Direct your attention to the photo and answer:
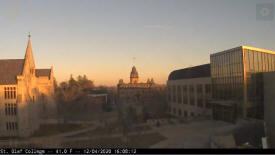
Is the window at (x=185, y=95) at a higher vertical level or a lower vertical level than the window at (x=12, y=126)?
higher

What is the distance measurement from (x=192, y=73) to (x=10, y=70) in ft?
79.1

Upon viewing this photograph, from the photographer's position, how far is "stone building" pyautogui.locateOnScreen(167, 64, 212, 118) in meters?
23.0

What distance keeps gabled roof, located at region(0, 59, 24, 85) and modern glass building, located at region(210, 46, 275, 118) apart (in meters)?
23.7

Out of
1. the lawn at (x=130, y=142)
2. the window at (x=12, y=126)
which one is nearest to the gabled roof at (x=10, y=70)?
the window at (x=12, y=126)

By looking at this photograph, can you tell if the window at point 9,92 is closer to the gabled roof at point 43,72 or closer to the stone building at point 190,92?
the gabled roof at point 43,72

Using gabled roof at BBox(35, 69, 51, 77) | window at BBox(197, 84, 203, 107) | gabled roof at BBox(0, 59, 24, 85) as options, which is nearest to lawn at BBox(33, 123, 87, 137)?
gabled roof at BBox(0, 59, 24, 85)

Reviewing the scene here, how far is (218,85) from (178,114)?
10.9m

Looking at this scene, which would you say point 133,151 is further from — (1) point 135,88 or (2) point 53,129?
(1) point 135,88

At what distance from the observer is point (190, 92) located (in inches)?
1057

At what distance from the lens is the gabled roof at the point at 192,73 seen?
77.5ft

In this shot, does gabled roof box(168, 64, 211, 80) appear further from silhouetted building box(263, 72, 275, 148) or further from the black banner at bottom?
the black banner at bottom

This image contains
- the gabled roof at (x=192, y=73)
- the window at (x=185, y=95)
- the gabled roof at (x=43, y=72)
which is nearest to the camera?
the gabled roof at (x=192, y=73)

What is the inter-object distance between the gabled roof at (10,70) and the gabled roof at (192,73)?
22.8m

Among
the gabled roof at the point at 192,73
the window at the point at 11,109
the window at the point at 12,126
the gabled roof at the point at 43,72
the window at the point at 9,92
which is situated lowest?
the window at the point at 12,126
